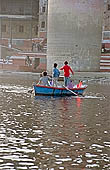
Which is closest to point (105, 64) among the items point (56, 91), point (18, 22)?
point (18, 22)

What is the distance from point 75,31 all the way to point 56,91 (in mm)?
19594

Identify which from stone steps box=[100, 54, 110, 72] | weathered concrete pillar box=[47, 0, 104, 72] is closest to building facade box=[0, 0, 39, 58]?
stone steps box=[100, 54, 110, 72]

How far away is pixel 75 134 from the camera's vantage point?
41.1 feet

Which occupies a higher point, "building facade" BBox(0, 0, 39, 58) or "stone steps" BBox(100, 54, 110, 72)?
"building facade" BBox(0, 0, 39, 58)

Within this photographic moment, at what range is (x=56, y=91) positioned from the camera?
24.5 meters

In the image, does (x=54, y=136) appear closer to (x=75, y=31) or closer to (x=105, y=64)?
(x=75, y=31)

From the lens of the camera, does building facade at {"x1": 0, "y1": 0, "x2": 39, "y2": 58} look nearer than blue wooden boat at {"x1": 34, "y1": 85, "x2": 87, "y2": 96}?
No

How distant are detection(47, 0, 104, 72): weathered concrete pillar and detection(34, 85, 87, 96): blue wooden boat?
18.6 metres

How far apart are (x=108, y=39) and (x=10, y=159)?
44.3 m

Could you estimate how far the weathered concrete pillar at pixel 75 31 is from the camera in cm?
4297

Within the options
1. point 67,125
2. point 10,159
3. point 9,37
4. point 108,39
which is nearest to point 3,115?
point 67,125

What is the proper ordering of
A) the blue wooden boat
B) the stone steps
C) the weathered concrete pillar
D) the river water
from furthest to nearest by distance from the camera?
the stone steps
the weathered concrete pillar
the blue wooden boat
the river water

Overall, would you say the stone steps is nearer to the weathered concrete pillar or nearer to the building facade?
the weathered concrete pillar

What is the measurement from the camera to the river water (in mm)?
9547
